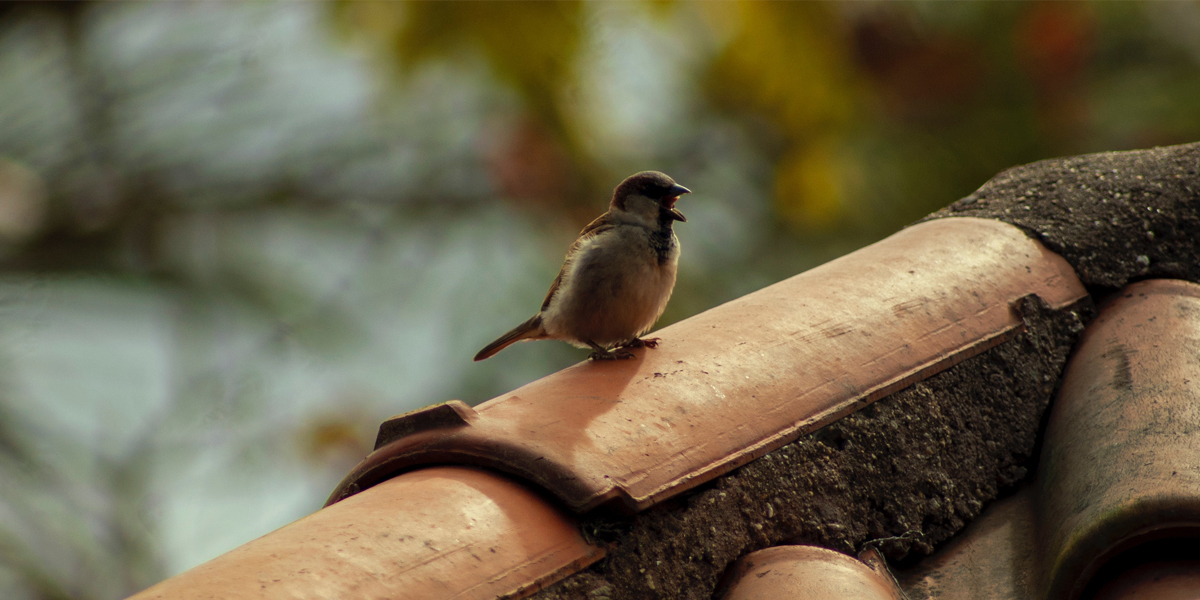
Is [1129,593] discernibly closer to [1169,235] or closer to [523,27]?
[1169,235]

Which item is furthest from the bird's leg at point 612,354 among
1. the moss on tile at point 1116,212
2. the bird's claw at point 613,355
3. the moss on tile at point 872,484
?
the moss on tile at point 1116,212

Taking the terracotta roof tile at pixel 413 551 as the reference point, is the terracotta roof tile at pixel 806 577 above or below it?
below

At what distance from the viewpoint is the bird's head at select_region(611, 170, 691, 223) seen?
239 cm

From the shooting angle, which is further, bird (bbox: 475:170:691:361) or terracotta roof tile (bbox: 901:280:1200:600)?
bird (bbox: 475:170:691:361)

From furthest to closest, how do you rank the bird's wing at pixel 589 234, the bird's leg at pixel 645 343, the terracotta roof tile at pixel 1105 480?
the bird's wing at pixel 589 234, the bird's leg at pixel 645 343, the terracotta roof tile at pixel 1105 480

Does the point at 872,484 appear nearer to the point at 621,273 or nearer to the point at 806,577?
the point at 806,577

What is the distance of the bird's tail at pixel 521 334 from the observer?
8.36 feet

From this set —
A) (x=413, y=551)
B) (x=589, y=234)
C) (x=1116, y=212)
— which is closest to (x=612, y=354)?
(x=589, y=234)

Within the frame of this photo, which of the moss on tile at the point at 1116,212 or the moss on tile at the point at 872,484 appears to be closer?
the moss on tile at the point at 872,484

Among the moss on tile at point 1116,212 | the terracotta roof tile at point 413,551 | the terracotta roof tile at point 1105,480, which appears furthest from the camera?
the moss on tile at point 1116,212

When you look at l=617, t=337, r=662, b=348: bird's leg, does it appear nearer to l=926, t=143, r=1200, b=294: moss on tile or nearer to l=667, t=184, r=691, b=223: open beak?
l=667, t=184, r=691, b=223: open beak

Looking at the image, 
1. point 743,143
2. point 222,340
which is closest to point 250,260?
point 222,340

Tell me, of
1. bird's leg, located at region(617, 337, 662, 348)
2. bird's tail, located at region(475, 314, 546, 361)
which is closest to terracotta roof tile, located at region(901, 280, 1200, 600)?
bird's leg, located at region(617, 337, 662, 348)

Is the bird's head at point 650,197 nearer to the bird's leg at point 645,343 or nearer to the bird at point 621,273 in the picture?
the bird at point 621,273
